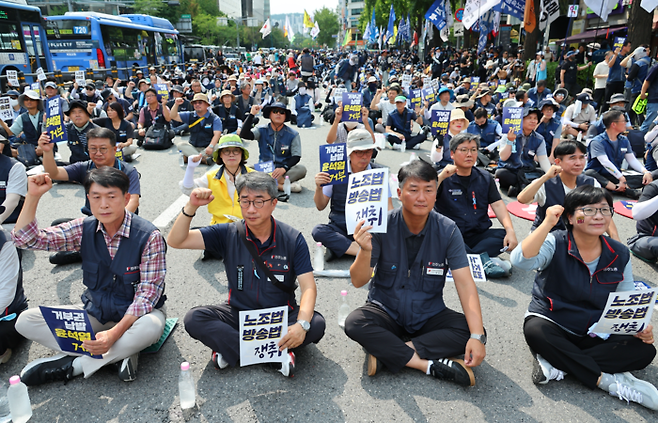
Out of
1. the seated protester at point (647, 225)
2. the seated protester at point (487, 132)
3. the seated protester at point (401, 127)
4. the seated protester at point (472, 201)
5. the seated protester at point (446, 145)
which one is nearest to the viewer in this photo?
the seated protester at point (647, 225)

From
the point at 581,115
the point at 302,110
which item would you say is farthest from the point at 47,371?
the point at 302,110

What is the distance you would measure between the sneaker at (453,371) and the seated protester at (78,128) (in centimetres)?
622

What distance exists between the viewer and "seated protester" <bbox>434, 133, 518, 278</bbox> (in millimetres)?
4941

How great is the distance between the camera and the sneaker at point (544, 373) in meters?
3.24

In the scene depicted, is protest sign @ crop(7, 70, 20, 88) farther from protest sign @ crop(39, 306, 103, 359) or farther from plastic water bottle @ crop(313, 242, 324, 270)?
protest sign @ crop(39, 306, 103, 359)

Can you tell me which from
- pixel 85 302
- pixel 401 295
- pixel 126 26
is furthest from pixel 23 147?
pixel 126 26

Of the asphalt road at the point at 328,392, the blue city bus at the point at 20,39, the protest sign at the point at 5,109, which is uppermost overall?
the blue city bus at the point at 20,39

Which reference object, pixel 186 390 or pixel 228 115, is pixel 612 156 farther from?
pixel 228 115

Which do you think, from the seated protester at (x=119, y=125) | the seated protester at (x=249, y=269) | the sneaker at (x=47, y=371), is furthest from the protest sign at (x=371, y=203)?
the seated protester at (x=119, y=125)

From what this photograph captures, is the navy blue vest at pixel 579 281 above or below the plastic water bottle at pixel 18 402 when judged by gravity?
above

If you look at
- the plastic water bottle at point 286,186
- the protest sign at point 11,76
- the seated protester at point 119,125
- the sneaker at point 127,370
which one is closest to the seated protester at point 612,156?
the plastic water bottle at point 286,186

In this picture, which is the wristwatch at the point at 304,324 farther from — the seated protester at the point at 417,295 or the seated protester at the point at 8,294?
the seated protester at the point at 8,294

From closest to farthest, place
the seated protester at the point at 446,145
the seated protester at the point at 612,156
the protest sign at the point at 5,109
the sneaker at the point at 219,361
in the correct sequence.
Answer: the sneaker at the point at 219,361 < the seated protester at the point at 612,156 < the seated protester at the point at 446,145 < the protest sign at the point at 5,109

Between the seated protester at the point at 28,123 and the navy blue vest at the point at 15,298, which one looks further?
the seated protester at the point at 28,123
